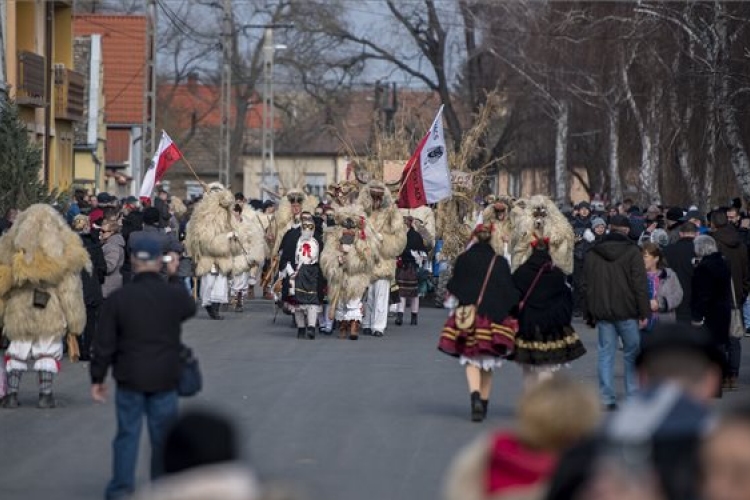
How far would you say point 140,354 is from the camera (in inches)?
412

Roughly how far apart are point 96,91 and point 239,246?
80.0 ft

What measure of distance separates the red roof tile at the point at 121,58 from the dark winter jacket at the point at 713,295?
133 feet

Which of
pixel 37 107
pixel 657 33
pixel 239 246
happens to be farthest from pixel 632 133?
pixel 239 246

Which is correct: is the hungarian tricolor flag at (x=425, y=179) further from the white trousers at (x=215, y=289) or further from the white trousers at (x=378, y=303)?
the white trousers at (x=378, y=303)

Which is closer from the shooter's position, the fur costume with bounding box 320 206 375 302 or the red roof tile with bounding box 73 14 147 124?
the fur costume with bounding box 320 206 375 302

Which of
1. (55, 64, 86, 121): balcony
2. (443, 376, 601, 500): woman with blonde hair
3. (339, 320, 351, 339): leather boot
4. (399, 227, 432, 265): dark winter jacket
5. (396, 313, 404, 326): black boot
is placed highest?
(55, 64, 86, 121): balcony

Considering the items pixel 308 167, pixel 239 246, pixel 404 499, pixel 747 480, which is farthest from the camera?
pixel 308 167

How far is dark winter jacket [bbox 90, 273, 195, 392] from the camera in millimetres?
10484

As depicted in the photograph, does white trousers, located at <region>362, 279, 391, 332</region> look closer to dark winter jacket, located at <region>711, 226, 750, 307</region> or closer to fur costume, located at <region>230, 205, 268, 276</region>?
fur costume, located at <region>230, 205, 268, 276</region>

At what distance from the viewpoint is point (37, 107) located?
125 ft

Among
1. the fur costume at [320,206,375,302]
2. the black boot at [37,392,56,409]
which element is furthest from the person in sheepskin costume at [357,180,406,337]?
the black boot at [37,392,56,409]

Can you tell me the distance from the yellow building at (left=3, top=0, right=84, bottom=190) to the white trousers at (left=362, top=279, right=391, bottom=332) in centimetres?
1244

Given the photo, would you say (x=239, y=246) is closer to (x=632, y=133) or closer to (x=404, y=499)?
(x=404, y=499)

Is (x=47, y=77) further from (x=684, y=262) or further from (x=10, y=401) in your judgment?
(x=10, y=401)
